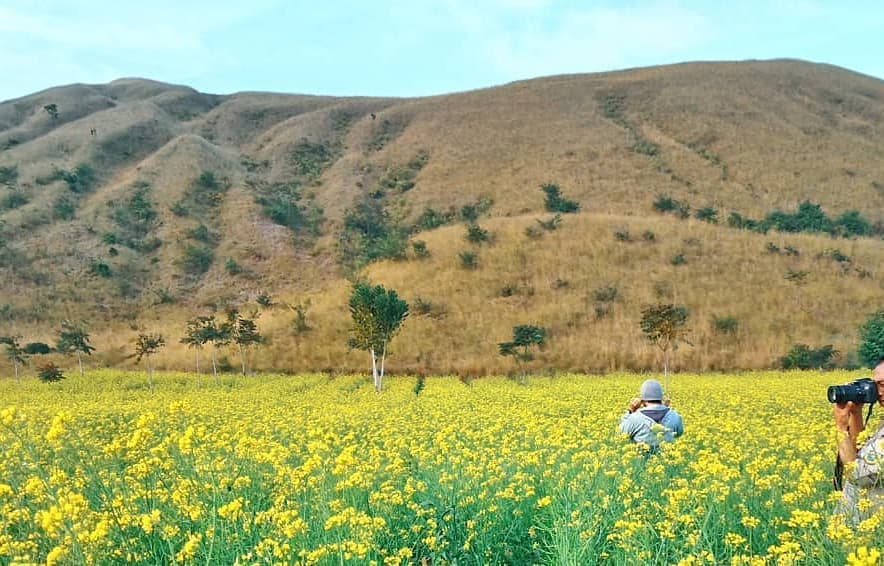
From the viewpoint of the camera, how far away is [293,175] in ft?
261

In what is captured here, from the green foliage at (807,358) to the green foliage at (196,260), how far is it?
155ft

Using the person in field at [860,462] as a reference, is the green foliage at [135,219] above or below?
above

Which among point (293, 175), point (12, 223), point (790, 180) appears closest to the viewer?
point (12, 223)

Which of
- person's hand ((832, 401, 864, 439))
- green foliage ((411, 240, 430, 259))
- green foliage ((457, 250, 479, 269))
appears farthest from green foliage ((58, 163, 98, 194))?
person's hand ((832, 401, 864, 439))

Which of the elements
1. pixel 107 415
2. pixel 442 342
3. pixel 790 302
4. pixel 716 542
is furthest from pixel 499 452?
pixel 790 302

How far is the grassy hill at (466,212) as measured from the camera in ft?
119

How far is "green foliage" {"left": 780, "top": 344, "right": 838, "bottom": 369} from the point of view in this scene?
2875 cm

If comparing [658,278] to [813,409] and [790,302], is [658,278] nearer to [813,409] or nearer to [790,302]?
[790,302]

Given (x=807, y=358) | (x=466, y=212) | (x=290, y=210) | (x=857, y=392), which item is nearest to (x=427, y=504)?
(x=857, y=392)

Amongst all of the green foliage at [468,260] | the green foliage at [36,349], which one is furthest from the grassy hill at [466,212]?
the green foliage at [36,349]

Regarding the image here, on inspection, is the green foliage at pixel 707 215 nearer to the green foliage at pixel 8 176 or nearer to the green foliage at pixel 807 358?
the green foliage at pixel 807 358

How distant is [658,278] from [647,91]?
2409 inches

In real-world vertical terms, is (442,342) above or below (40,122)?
below

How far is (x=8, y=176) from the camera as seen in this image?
67938mm
